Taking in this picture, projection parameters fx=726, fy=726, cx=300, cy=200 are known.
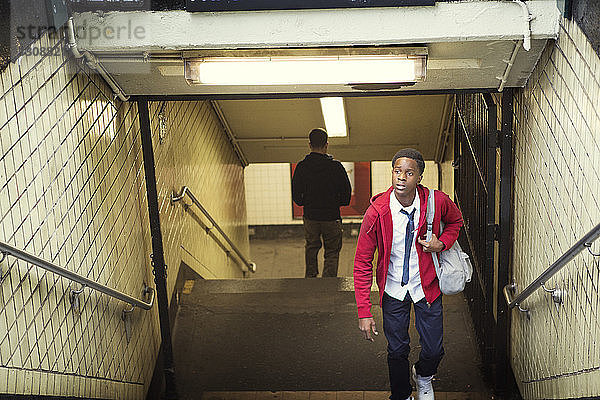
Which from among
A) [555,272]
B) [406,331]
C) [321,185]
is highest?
[321,185]

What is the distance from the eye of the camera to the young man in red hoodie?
3447 mm

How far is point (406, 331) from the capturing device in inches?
145

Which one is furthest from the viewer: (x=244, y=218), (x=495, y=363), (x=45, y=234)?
(x=244, y=218)

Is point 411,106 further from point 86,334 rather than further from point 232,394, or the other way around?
point 86,334

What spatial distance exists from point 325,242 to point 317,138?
115 cm

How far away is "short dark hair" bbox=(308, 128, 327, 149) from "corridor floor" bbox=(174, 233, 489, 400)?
1.10 meters

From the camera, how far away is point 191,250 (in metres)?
5.98

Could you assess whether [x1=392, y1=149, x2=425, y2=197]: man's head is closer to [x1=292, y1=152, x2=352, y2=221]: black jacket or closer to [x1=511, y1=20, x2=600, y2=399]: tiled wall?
[x1=511, y1=20, x2=600, y2=399]: tiled wall

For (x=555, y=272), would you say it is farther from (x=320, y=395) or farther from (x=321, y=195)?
(x=321, y=195)

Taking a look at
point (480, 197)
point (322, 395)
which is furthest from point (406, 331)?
point (480, 197)

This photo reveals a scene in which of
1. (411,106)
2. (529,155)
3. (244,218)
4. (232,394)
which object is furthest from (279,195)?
(529,155)

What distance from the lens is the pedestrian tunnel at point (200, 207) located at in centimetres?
285

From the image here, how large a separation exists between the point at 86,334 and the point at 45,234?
704 mm

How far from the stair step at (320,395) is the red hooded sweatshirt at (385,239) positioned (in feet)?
3.23
